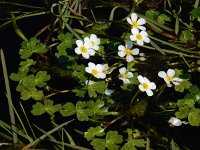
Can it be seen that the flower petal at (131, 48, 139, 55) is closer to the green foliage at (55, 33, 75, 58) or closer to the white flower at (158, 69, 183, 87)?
the white flower at (158, 69, 183, 87)

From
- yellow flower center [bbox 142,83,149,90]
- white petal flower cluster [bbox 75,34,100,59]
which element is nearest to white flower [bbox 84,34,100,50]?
white petal flower cluster [bbox 75,34,100,59]

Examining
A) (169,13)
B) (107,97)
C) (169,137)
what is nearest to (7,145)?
(107,97)

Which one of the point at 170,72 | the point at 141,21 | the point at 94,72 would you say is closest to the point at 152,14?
the point at 141,21

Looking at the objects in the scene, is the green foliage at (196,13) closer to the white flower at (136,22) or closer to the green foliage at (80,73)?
the white flower at (136,22)

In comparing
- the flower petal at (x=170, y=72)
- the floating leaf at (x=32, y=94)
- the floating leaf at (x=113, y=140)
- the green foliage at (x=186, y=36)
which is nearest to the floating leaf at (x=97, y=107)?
the floating leaf at (x=113, y=140)

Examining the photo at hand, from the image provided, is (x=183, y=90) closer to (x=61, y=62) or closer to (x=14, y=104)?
(x=61, y=62)

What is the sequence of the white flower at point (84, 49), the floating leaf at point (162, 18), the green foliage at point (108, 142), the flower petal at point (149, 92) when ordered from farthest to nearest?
the floating leaf at point (162, 18) → the white flower at point (84, 49) → the flower petal at point (149, 92) → the green foliage at point (108, 142)
